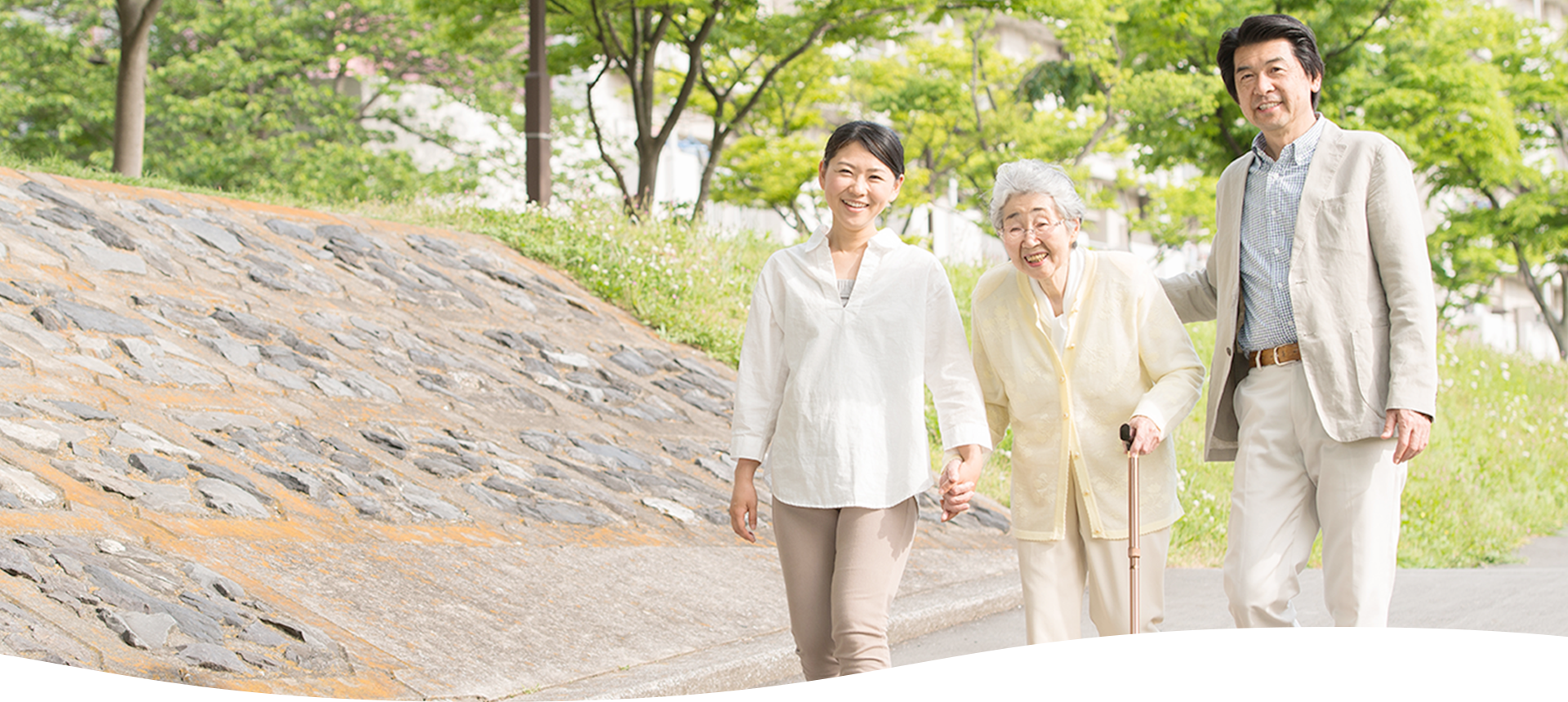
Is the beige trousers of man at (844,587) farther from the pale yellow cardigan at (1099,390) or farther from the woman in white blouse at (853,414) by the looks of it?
the pale yellow cardigan at (1099,390)

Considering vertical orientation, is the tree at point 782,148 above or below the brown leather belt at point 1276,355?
above

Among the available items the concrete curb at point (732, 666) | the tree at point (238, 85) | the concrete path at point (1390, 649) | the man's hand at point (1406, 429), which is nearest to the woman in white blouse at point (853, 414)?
the man's hand at point (1406, 429)

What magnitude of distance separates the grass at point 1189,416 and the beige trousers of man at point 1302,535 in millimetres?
4903

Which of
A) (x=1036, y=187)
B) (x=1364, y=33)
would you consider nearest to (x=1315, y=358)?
(x=1036, y=187)

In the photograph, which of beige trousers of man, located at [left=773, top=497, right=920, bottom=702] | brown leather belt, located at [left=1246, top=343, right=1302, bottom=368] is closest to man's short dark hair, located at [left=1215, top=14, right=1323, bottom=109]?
brown leather belt, located at [left=1246, top=343, right=1302, bottom=368]

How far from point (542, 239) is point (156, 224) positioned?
3.92 m

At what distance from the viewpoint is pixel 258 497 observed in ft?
18.7

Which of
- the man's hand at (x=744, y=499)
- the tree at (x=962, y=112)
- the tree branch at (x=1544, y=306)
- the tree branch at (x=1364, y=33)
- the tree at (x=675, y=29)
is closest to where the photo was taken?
the man's hand at (x=744, y=499)

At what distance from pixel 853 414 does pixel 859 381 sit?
9cm

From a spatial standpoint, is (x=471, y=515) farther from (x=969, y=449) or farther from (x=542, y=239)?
(x=542, y=239)

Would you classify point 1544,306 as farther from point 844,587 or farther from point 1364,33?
point 844,587

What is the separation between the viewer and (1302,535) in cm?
375

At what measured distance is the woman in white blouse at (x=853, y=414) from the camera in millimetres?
3590

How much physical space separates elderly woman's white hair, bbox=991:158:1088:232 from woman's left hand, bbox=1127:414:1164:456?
1.79 feet
